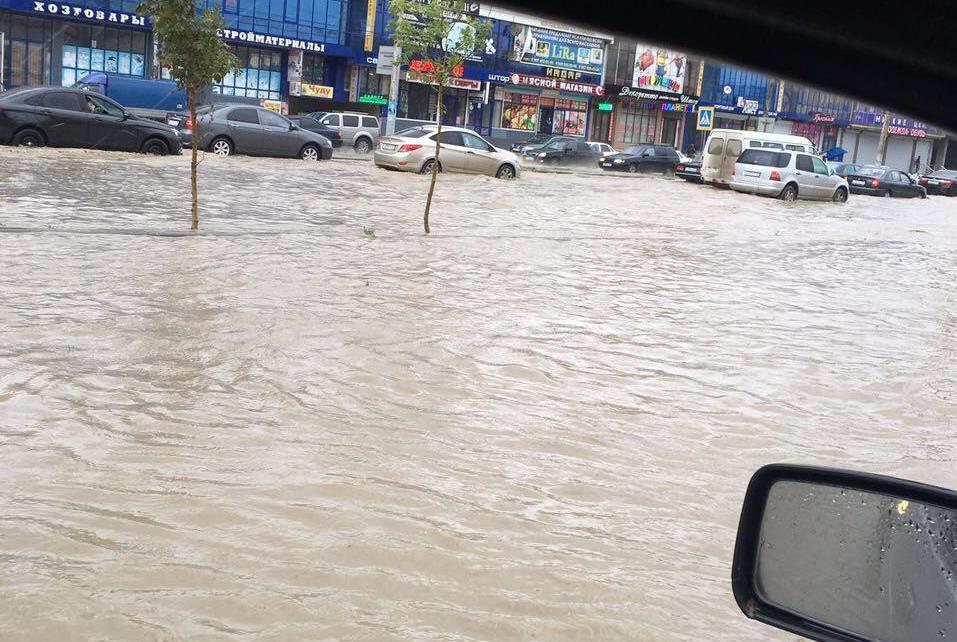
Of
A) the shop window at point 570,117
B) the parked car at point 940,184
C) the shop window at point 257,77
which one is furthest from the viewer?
the shop window at point 570,117

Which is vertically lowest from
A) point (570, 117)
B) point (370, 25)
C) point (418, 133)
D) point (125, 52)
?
point (418, 133)

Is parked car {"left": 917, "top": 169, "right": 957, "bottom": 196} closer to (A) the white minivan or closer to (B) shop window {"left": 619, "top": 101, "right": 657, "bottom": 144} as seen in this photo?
(A) the white minivan

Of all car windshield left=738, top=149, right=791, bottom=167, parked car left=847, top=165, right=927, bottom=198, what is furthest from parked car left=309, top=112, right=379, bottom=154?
parked car left=847, top=165, right=927, bottom=198

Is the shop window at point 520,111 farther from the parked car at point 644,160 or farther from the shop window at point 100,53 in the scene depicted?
the shop window at point 100,53

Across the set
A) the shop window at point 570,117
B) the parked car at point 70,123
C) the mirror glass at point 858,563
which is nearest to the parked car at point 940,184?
the shop window at point 570,117

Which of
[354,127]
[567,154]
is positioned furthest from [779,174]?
[354,127]

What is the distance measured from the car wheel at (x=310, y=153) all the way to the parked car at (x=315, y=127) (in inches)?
115

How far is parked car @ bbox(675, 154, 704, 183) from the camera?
114 ft

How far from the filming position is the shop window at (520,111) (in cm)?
5016

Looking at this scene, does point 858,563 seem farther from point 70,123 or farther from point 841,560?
point 70,123

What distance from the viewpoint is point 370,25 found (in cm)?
4500

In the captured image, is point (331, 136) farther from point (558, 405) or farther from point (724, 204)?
point (558, 405)

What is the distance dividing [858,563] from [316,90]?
44400 millimetres

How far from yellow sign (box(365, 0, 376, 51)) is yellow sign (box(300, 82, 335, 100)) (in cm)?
228
